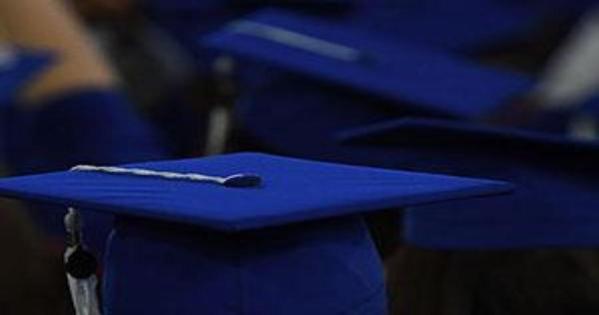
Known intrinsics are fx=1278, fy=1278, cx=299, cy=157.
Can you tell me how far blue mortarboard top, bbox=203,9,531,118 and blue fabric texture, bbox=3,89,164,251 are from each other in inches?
14.4

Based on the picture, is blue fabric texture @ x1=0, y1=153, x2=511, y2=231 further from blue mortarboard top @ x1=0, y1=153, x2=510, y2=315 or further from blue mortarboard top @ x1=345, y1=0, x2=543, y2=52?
blue mortarboard top @ x1=345, y1=0, x2=543, y2=52

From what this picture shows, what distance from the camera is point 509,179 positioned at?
2068mm

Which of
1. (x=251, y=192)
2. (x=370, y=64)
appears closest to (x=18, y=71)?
(x=370, y=64)

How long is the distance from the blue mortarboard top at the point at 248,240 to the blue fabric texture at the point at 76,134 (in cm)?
153

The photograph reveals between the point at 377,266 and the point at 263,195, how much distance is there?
0.66 ft

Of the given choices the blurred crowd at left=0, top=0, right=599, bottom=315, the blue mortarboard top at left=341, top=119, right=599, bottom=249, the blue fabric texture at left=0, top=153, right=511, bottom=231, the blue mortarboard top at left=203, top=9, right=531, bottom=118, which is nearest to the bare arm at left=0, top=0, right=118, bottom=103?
the blurred crowd at left=0, top=0, right=599, bottom=315

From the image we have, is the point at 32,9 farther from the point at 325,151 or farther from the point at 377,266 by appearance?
the point at 377,266

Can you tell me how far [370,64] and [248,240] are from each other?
1434 mm

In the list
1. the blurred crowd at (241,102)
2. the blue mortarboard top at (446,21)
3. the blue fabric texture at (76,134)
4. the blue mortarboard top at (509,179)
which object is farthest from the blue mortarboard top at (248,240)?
the blue mortarboard top at (446,21)

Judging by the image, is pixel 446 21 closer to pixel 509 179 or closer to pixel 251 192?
pixel 509 179

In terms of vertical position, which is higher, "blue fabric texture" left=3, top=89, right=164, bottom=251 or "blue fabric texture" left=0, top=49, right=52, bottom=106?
"blue fabric texture" left=0, top=49, right=52, bottom=106

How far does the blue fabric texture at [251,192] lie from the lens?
139 cm

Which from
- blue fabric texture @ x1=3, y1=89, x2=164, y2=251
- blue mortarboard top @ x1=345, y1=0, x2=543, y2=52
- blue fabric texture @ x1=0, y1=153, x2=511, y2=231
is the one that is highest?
blue mortarboard top @ x1=345, y1=0, x2=543, y2=52

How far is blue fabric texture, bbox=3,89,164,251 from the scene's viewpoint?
10.2ft
